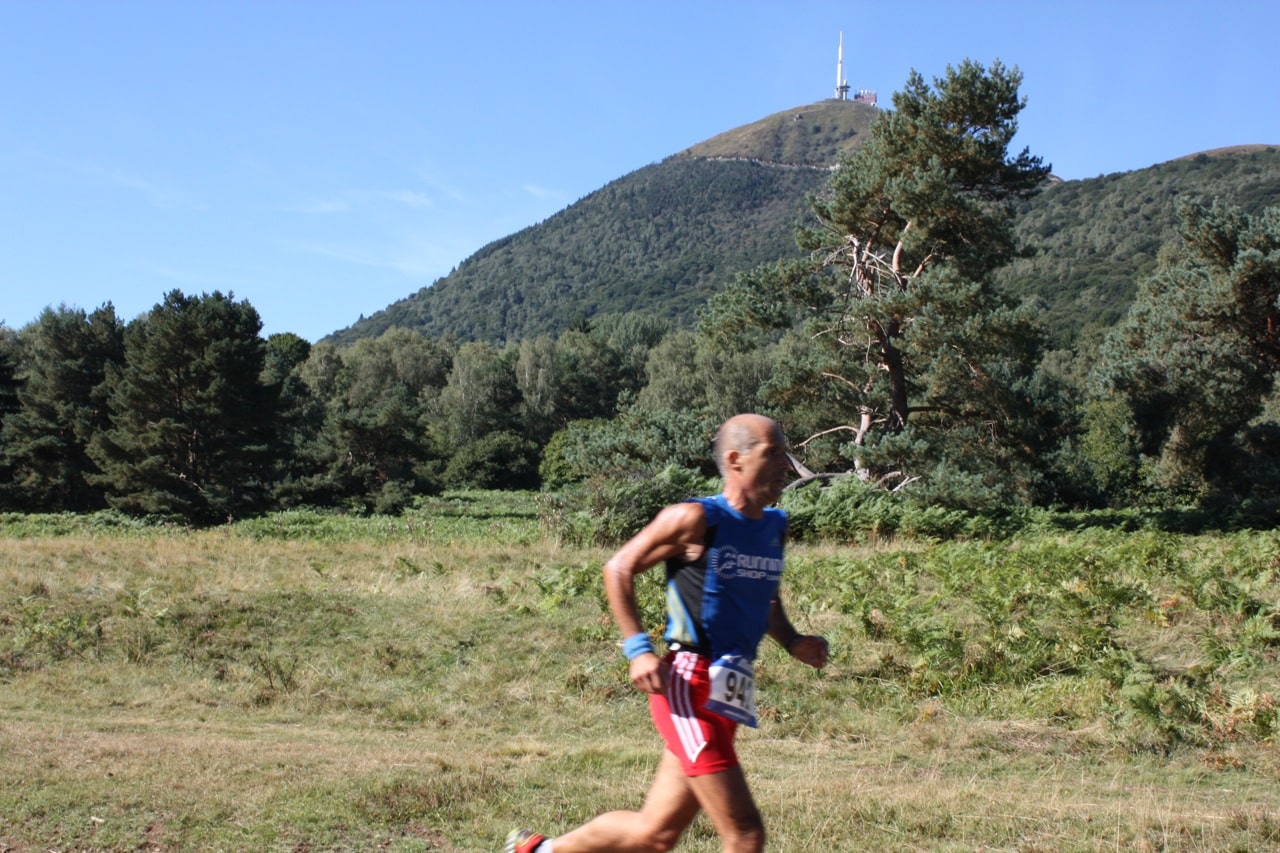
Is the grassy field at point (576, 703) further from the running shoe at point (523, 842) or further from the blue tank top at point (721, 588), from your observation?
the blue tank top at point (721, 588)

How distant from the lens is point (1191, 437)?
33.8m

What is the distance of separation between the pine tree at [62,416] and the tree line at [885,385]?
0.38 ft

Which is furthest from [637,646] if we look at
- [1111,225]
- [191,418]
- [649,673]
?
[1111,225]

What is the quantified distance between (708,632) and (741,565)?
0.87 feet

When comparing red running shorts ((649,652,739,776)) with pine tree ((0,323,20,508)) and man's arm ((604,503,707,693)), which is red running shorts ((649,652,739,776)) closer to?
man's arm ((604,503,707,693))

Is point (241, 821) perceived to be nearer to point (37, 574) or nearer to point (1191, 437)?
point (37, 574)

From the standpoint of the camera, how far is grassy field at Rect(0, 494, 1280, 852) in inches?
212

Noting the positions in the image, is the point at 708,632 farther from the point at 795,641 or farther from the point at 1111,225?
the point at 1111,225

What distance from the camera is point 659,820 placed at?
3.81 m

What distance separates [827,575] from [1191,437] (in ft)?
85.0

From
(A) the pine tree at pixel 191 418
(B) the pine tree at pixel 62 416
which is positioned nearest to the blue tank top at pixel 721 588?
(A) the pine tree at pixel 191 418

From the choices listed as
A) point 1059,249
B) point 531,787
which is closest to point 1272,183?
point 1059,249

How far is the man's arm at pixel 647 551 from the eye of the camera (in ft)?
12.1

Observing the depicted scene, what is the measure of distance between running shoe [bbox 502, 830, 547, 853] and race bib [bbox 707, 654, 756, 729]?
110cm
